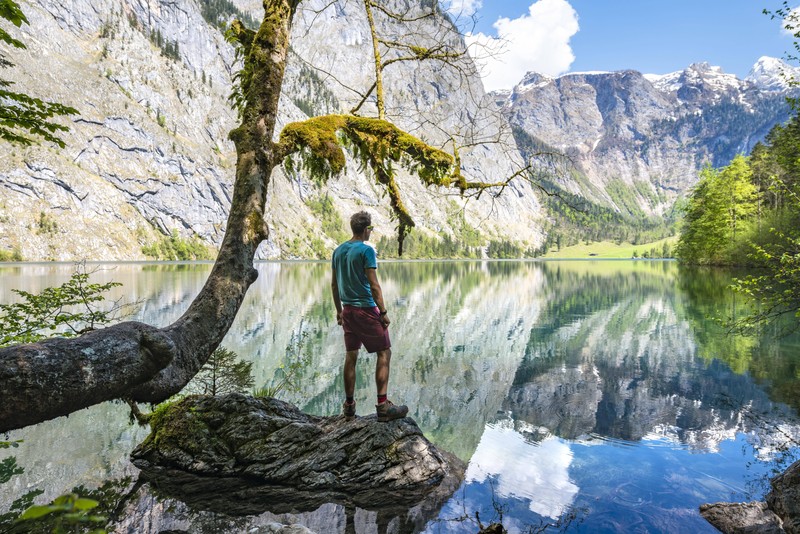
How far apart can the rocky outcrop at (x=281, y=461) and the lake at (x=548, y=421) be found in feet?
1.01

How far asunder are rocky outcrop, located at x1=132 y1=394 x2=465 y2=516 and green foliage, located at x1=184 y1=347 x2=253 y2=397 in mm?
2061

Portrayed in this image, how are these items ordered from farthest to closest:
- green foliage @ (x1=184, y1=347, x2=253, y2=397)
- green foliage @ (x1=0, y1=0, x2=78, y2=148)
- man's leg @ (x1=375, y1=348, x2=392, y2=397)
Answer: green foliage @ (x1=184, y1=347, x2=253, y2=397), man's leg @ (x1=375, y1=348, x2=392, y2=397), green foliage @ (x1=0, y1=0, x2=78, y2=148)

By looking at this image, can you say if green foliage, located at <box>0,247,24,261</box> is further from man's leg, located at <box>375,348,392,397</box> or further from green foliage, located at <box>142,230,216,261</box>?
man's leg, located at <box>375,348,392,397</box>

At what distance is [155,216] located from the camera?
527 feet

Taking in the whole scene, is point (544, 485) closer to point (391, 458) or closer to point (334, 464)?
point (391, 458)

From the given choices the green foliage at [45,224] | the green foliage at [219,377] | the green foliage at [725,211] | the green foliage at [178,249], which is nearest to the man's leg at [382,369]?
the green foliage at [219,377]

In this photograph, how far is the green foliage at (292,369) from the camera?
1318 centimetres

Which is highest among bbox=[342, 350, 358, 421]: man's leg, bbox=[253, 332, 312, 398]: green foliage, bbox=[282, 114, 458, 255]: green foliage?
bbox=[282, 114, 458, 255]: green foliage

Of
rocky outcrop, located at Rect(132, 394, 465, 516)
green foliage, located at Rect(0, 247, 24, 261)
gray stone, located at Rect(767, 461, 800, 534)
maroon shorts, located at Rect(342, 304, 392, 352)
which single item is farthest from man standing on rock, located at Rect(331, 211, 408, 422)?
green foliage, located at Rect(0, 247, 24, 261)

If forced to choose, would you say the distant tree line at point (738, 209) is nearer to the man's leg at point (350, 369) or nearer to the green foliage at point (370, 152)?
the green foliage at point (370, 152)

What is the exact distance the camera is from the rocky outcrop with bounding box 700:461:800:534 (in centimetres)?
567

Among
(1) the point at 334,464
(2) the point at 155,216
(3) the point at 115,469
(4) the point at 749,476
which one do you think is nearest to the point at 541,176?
(1) the point at 334,464

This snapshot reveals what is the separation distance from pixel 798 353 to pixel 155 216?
584 feet

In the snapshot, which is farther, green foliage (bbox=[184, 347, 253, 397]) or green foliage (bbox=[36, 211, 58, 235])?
green foliage (bbox=[36, 211, 58, 235])
